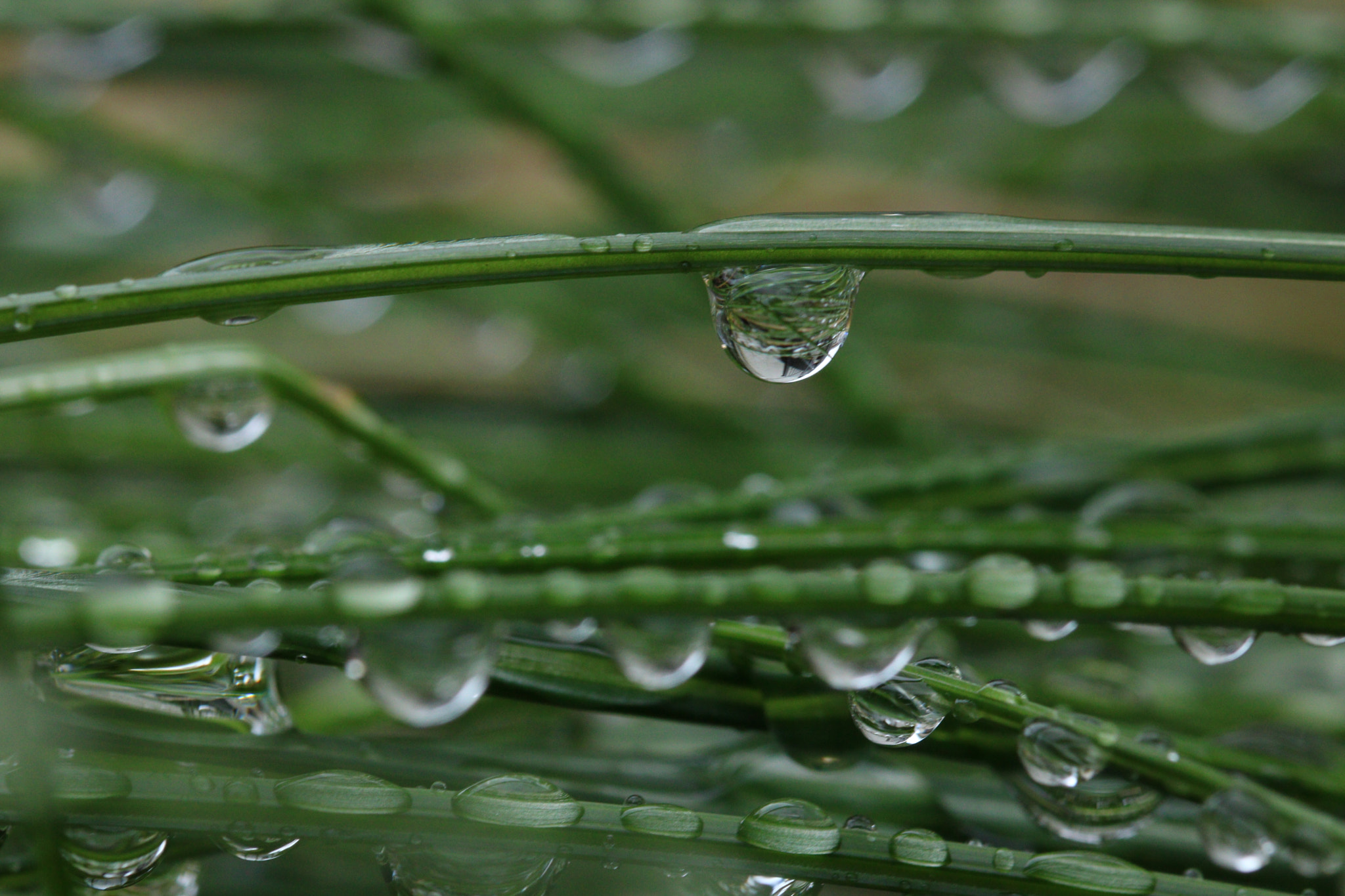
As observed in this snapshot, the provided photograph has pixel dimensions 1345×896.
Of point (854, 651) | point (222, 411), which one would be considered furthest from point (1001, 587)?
point (222, 411)

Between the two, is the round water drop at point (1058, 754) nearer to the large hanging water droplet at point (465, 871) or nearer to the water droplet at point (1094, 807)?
the water droplet at point (1094, 807)

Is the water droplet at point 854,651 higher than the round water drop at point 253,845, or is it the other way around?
the water droplet at point 854,651

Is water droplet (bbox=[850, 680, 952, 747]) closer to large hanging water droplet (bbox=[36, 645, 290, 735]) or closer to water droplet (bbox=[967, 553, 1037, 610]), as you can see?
water droplet (bbox=[967, 553, 1037, 610])

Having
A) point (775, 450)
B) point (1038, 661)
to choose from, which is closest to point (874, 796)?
point (1038, 661)

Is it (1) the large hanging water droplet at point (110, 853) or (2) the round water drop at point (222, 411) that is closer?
(1) the large hanging water droplet at point (110, 853)

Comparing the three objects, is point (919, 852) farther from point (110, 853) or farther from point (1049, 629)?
point (110, 853)

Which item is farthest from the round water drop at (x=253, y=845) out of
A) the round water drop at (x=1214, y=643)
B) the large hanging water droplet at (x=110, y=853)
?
the round water drop at (x=1214, y=643)

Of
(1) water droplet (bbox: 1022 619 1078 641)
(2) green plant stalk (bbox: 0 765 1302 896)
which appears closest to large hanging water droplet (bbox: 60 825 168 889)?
(2) green plant stalk (bbox: 0 765 1302 896)
